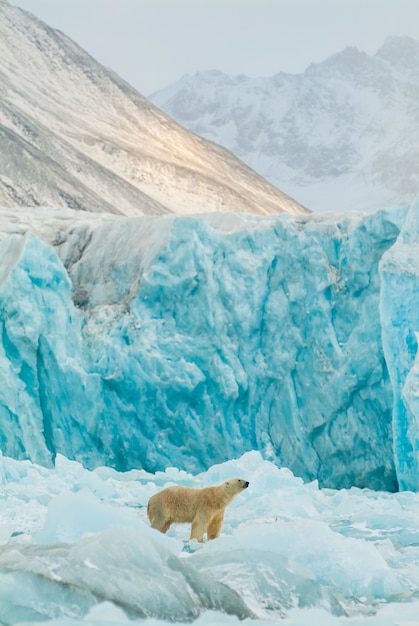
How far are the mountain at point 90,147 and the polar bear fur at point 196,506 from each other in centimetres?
2835

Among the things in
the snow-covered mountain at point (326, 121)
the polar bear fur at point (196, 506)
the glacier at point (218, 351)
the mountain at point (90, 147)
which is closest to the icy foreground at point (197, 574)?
the polar bear fur at point (196, 506)

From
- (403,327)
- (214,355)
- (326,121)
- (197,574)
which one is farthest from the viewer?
(326,121)

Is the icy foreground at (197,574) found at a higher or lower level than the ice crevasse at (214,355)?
higher

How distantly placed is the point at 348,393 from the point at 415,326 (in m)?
1.75

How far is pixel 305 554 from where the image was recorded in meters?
6.38

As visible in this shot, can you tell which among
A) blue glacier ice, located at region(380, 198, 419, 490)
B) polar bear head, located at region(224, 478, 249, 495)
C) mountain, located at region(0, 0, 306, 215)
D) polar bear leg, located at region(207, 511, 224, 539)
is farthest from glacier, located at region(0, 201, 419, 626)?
mountain, located at region(0, 0, 306, 215)

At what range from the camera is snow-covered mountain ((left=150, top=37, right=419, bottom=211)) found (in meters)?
90.7

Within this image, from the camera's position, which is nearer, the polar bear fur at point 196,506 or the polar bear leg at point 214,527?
the polar bear fur at point 196,506

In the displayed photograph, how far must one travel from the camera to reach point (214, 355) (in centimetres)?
1535

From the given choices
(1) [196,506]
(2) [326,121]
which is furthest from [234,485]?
(2) [326,121]

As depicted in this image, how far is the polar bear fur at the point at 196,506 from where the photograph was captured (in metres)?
7.54

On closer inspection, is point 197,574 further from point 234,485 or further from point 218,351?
point 218,351

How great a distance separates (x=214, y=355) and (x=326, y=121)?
93.9 meters

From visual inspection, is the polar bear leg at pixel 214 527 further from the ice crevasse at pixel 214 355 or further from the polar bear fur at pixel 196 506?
the ice crevasse at pixel 214 355
